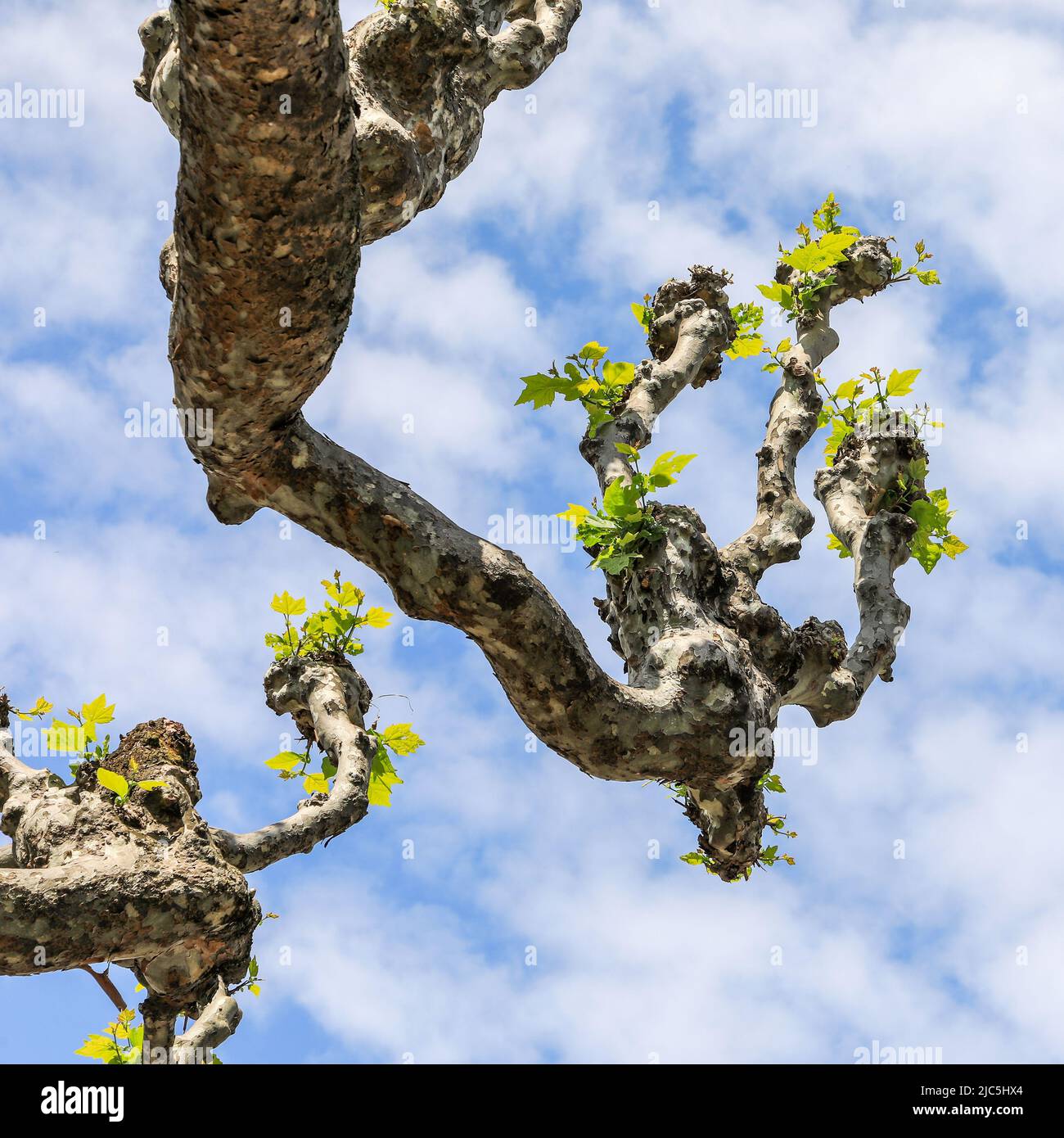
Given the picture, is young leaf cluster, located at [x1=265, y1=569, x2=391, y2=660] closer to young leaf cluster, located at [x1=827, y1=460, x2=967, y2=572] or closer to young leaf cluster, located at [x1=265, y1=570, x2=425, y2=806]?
young leaf cluster, located at [x1=265, y1=570, x2=425, y2=806]

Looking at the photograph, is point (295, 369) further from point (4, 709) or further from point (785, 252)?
point (785, 252)

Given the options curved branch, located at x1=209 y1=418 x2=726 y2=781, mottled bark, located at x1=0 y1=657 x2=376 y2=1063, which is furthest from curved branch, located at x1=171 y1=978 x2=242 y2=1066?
curved branch, located at x1=209 y1=418 x2=726 y2=781

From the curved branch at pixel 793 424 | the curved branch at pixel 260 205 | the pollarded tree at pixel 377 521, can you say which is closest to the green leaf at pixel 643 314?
the pollarded tree at pixel 377 521

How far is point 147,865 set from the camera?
3.71 meters

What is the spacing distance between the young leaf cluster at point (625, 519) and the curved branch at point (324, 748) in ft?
5.63

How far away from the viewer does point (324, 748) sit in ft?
20.4

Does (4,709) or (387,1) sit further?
(4,709)

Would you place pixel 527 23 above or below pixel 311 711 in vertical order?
above

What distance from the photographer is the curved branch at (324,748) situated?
16.3 feet

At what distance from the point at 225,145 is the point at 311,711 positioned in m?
3.99

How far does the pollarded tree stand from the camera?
3.22 m
